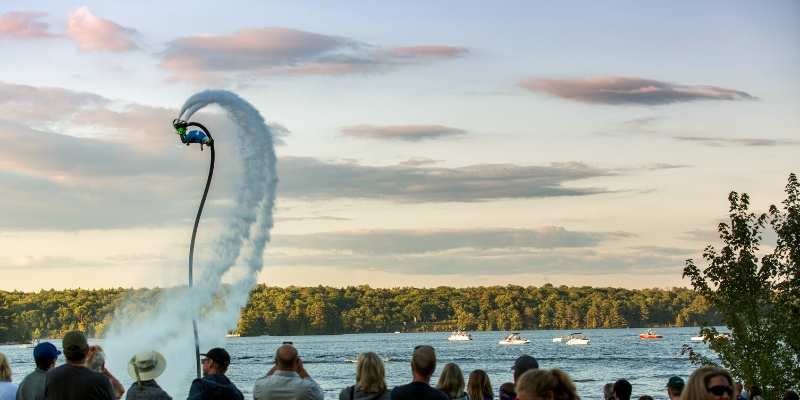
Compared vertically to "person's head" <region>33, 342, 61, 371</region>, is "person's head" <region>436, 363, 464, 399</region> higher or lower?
lower

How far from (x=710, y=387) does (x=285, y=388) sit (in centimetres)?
494

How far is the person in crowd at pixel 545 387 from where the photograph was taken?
21.8 feet

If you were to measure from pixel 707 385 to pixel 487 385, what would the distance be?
540cm

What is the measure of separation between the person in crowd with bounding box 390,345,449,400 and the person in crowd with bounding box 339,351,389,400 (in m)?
0.80

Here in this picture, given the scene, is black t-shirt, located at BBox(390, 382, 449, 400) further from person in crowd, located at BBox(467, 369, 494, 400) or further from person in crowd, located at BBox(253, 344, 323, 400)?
person in crowd, located at BBox(467, 369, 494, 400)

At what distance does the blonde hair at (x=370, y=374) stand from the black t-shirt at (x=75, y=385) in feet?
7.18

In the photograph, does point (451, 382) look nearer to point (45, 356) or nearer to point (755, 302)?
point (45, 356)

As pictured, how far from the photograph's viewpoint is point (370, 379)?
10336 mm

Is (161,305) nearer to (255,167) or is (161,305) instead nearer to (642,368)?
(255,167)

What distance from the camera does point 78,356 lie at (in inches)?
390

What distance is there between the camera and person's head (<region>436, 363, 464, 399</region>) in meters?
10.6

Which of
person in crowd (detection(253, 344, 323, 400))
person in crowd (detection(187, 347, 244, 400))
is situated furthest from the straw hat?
person in crowd (detection(253, 344, 323, 400))

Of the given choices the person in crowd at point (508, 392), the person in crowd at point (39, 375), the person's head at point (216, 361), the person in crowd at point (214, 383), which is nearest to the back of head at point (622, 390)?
the person in crowd at point (508, 392)

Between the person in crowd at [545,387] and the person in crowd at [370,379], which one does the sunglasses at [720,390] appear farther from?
the person in crowd at [370,379]
